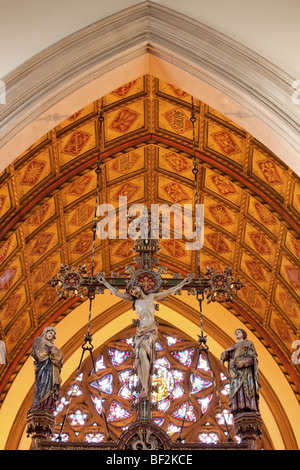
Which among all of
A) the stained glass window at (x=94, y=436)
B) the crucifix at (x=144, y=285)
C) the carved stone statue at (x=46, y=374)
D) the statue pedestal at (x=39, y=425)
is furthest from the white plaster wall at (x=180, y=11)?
the stained glass window at (x=94, y=436)

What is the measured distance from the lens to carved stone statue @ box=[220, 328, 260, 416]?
A: 814 centimetres

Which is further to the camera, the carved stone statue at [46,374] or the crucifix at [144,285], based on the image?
the crucifix at [144,285]

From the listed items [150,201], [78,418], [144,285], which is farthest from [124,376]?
[144,285]

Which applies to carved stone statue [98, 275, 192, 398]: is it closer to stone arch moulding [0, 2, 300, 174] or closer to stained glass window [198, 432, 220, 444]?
stone arch moulding [0, 2, 300, 174]

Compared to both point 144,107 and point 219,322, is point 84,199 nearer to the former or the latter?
point 144,107

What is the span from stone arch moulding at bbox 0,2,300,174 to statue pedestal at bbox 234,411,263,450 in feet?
10.4

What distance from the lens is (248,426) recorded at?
7922 mm

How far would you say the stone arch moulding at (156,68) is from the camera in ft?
32.5

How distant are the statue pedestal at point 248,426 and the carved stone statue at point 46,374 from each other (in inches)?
70.4

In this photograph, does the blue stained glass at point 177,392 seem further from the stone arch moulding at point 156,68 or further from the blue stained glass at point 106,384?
the stone arch moulding at point 156,68

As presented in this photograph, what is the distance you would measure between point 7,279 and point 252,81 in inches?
226

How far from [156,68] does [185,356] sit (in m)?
7.07

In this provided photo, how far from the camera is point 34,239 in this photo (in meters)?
13.9

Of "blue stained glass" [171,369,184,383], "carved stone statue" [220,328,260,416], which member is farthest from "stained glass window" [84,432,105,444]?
"carved stone statue" [220,328,260,416]
